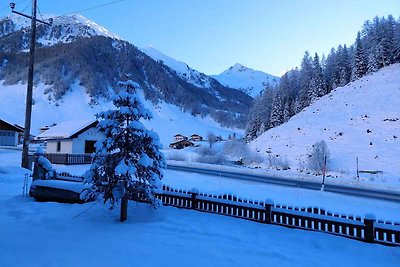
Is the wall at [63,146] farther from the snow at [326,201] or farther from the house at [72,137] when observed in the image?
the snow at [326,201]

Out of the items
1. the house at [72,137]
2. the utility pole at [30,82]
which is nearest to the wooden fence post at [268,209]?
the utility pole at [30,82]

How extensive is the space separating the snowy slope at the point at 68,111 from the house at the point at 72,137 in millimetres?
71382

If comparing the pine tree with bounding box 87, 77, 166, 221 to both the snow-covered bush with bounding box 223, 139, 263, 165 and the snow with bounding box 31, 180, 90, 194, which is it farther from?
the snow-covered bush with bounding box 223, 139, 263, 165

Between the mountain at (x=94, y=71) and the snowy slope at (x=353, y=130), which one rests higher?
the mountain at (x=94, y=71)

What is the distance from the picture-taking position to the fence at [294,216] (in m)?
8.45

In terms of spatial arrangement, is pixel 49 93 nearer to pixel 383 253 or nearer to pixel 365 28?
pixel 365 28

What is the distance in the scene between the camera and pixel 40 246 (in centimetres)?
715

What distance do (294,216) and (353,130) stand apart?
4766 cm

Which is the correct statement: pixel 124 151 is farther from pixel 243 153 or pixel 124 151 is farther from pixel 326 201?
pixel 243 153

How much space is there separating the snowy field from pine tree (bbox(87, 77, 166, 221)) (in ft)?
3.39

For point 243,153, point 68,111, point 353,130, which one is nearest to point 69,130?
point 243,153

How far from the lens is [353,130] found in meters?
51.6

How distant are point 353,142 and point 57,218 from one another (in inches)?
1853

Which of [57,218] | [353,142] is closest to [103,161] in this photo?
[57,218]
